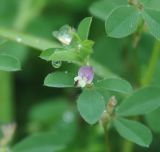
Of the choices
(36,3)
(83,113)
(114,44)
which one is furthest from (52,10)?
(83,113)

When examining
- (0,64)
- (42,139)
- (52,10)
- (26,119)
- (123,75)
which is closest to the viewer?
(0,64)

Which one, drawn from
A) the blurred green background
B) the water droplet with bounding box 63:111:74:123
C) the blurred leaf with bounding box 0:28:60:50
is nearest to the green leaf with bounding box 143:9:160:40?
the blurred leaf with bounding box 0:28:60:50

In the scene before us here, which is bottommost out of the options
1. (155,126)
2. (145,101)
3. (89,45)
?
(155,126)

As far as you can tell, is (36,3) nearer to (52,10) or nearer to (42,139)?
(52,10)

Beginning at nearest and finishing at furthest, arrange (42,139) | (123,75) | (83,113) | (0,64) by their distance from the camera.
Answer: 1. (83,113)
2. (0,64)
3. (42,139)
4. (123,75)

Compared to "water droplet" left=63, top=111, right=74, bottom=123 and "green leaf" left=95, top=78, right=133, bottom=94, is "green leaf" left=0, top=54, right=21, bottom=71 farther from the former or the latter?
"water droplet" left=63, top=111, right=74, bottom=123

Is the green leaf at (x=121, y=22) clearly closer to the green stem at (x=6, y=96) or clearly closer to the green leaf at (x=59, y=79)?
the green leaf at (x=59, y=79)

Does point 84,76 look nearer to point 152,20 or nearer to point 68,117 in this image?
point 152,20

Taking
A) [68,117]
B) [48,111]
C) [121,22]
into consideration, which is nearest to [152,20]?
[121,22]

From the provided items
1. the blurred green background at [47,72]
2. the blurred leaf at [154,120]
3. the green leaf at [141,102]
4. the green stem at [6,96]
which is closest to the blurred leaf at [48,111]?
the blurred green background at [47,72]
